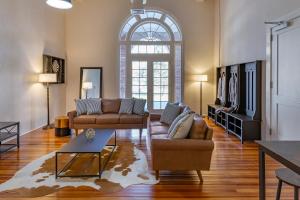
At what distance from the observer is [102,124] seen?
22.0 ft

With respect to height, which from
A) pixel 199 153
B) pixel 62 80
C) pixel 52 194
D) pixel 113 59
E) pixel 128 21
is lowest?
pixel 52 194

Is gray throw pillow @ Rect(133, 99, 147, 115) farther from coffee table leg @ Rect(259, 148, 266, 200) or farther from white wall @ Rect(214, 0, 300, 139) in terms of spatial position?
coffee table leg @ Rect(259, 148, 266, 200)

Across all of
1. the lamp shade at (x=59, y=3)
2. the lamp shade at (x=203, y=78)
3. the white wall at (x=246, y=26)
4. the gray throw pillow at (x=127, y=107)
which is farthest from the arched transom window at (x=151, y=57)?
the lamp shade at (x=59, y=3)

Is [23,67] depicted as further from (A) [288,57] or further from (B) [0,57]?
(A) [288,57]

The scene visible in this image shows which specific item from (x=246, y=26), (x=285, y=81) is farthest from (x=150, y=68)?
(x=285, y=81)

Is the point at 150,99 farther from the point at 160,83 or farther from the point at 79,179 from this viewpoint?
the point at 79,179

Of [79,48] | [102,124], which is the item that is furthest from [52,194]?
[79,48]

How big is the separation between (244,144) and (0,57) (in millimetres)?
Answer: 5327

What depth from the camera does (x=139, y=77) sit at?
1043cm

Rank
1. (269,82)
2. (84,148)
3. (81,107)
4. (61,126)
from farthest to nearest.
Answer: (81,107) < (61,126) < (269,82) < (84,148)

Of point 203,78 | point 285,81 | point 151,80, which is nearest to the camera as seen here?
point 285,81

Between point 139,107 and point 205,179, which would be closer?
point 205,179

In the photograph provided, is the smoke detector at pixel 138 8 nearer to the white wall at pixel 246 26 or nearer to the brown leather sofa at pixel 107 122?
the white wall at pixel 246 26

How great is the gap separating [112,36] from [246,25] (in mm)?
4941
